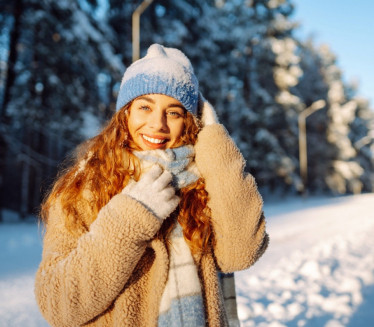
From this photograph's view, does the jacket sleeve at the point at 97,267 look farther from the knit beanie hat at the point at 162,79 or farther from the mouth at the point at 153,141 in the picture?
the knit beanie hat at the point at 162,79

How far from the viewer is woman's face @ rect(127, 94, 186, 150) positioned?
1458mm

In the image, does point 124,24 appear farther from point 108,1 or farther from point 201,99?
point 201,99

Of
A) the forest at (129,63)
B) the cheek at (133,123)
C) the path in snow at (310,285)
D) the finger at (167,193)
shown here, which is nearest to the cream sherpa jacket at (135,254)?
the finger at (167,193)

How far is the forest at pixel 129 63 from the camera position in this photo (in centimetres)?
973

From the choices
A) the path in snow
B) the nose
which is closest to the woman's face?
the nose

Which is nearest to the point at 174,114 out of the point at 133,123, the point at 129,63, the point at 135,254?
the point at 133,123

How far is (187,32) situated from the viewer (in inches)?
572

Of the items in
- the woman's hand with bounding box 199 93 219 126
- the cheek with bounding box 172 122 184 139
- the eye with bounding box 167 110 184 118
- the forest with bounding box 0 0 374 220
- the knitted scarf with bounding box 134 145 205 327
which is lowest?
the knitted scarf with bounding box 134 145 205 327

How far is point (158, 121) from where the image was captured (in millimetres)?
1435

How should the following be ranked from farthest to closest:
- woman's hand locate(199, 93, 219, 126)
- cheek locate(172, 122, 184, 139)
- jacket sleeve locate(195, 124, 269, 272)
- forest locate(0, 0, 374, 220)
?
1. forest locate(0, 0, 374, 220)
2. woman's hand locate(199, 93, 219, 126)
3. cheek locate(172, 122, 184, 139)
4. jacket sleeve locate(195, 124, 269, 272)

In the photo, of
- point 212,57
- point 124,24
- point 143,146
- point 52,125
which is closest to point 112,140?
point 143,146

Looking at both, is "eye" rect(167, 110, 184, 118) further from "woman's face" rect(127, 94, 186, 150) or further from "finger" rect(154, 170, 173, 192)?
"finger" rect(154, 170, 173, 192)

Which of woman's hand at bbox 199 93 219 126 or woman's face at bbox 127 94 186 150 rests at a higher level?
woman's hand at bbox 199 93 219 126

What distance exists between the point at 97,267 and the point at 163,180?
0.39 m
